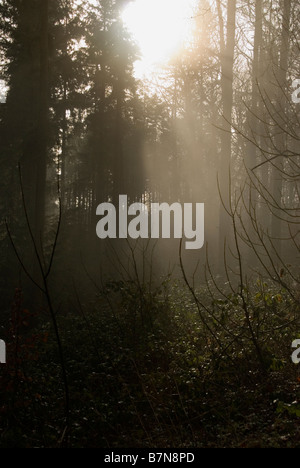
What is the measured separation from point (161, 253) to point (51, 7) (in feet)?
49.6

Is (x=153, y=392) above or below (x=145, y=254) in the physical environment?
below

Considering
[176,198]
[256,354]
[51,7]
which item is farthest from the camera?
[176,198]

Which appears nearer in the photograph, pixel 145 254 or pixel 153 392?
pixel 153 392

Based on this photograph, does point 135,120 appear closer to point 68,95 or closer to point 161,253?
point 68,95

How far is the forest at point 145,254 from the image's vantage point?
5.50 m

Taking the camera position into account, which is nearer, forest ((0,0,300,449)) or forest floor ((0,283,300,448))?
forest floor ((0,283,300,448))

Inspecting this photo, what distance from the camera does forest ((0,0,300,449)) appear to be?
550 cm

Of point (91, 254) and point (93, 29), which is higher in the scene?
point (93, 29)

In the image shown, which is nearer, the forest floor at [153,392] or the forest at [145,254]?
the forest floor at [153,392]

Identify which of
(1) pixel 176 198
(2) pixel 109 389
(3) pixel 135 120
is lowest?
(2) pixel 109 389

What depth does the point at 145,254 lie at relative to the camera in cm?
2250
